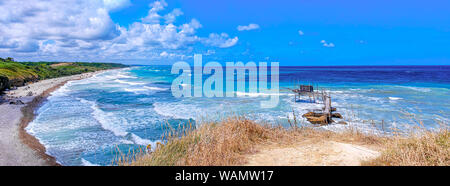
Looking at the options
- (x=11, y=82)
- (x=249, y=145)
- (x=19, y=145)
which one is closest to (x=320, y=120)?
(x=249, y=145)

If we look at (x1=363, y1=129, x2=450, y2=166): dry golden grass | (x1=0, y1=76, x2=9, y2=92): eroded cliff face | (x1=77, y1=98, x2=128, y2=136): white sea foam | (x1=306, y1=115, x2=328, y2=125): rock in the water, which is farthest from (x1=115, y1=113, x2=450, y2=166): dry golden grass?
(x1=0, y1=76, x2=9, y2=92): eroded cliff face

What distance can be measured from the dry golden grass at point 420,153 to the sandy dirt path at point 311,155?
38 centimetres

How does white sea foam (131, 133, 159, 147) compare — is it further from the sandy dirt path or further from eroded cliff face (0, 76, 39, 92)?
eroded cliff face (0, 76, 39, 92)

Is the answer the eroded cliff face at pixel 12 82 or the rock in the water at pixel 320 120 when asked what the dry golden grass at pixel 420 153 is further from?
the eroded cliff face at pixel 12 82

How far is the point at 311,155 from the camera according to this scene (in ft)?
17.6

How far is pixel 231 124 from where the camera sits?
680cm

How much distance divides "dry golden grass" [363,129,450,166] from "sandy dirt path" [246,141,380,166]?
38 cm

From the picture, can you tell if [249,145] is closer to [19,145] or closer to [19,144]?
[19,145]

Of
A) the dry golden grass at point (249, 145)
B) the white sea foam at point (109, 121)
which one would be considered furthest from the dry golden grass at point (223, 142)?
the white sea foam at point (109, 121)

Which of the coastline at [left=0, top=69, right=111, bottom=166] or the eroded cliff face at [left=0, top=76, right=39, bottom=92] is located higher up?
the eroded cliff face at [left=0, top=76, right=39, bottom=92]

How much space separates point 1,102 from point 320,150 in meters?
26.8

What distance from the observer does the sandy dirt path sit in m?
4.91

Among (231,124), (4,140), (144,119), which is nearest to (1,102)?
(4,140)
